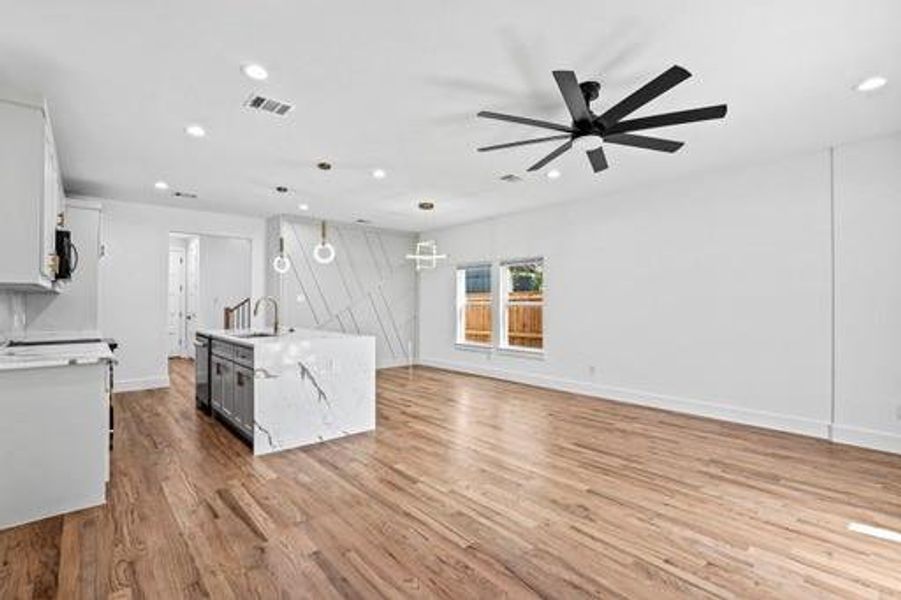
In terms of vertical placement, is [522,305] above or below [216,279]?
below

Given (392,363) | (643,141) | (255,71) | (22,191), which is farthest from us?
(392,363)

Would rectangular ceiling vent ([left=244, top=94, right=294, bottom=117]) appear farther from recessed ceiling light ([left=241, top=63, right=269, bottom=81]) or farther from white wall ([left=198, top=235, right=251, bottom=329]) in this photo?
white wall ([left=198, top=235, right=251, bottom=329])

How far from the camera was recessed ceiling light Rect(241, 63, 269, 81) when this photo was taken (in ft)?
9.21

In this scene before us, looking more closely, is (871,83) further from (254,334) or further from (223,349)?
(223,349)

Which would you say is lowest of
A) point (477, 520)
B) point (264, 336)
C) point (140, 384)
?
point (477, 520)

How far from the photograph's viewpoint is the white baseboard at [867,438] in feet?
12.7

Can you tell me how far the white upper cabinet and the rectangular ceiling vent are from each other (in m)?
1.38

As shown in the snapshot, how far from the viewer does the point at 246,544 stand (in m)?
2.37

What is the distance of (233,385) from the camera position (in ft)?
14.1

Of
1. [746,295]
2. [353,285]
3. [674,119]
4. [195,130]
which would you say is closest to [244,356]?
[195,130]

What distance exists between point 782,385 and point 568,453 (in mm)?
2511

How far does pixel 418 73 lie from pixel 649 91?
1.42m

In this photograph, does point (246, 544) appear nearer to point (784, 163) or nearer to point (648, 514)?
point (648, 514)

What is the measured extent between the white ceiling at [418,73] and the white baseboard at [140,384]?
2958 mm
